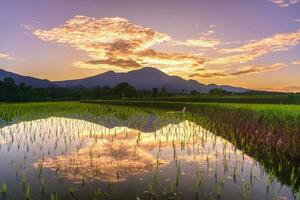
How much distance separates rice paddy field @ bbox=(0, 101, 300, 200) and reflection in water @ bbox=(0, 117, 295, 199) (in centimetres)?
3

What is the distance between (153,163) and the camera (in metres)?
11.6

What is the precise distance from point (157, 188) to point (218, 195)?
1614mm

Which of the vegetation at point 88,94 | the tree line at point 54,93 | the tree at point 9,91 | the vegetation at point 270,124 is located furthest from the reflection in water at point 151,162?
the tree line at point 54,93

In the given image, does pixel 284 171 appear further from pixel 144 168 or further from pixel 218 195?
pixel 144 168

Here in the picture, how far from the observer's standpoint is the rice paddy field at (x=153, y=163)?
856 centimetres

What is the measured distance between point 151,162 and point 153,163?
16 centimetres

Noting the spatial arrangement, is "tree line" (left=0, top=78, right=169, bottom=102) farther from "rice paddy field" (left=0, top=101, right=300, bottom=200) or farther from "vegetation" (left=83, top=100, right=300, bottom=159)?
"vegetation" (left=83, top=100, right=300, bottom=159)

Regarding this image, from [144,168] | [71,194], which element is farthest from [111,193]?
[144,168]

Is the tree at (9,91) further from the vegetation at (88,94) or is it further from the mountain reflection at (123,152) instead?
the mountain reflection at (123,152)

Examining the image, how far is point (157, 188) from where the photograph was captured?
8.74 metres

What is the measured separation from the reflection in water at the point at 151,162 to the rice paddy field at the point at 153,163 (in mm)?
26

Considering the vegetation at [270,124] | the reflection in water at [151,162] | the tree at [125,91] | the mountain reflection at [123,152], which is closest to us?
the reflection in water at [151,162]

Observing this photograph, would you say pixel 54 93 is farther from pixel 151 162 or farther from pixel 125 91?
pixel 151 162

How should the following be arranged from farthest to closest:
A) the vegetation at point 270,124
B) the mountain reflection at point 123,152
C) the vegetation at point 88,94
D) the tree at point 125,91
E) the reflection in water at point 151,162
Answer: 1. the tree at point 125,91
2. the vegetation at point 88,94
3. the vegetation at point 270,124
4. the mountain reflection at point 123,152
5. the reflection in water at point 151,162
